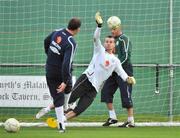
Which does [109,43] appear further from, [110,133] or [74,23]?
[110,133]

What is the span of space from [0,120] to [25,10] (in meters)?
2.69

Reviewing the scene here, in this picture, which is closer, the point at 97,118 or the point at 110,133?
the point at 110,133

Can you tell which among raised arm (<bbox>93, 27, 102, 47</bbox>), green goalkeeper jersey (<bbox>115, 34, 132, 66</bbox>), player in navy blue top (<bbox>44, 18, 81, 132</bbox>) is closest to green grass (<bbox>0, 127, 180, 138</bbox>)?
player in navy blue top (<bbox>44, 18, 81, 132</bbox>)

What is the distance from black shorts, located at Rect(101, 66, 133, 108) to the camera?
1412 cm

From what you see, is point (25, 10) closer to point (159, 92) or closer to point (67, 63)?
point (159, 92)

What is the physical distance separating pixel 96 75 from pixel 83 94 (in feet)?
1.62

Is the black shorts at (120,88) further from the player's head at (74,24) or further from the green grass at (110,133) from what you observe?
the player's head at (74,24)

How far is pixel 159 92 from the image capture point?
642 inches

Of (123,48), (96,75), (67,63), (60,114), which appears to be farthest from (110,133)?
(123,48)

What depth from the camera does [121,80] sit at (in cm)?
1413

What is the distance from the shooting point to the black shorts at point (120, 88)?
14.1 meters

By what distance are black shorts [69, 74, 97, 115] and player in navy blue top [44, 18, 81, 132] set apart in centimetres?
72

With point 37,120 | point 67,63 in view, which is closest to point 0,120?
point 37,120

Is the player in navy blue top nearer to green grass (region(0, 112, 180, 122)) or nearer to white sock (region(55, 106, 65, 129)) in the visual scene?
white sock (region(55, 106, 65, 129))
